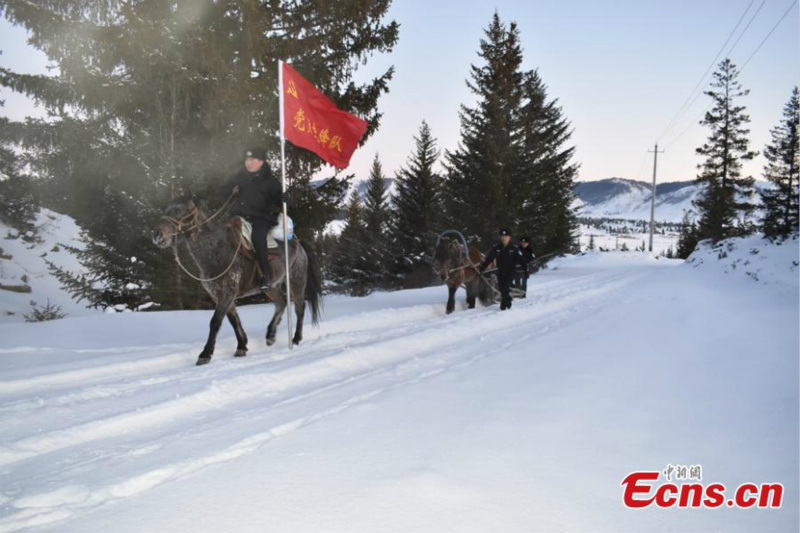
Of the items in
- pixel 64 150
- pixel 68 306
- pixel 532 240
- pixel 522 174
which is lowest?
pixel 68 306

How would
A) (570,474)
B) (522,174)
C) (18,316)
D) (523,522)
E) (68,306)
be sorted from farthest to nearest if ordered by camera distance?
(522,174) < (68,306) < (18,316) < (570,474) < (523,522)

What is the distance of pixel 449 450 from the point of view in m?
3.13

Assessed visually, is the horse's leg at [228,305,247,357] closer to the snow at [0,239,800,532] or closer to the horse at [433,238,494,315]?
the snow at [0,239,800,532]

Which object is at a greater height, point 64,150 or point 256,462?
point 64,150

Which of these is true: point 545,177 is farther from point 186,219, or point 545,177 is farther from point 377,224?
point 186,219

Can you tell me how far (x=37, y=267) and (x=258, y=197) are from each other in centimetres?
2057

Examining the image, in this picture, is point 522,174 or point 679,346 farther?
point 522,174

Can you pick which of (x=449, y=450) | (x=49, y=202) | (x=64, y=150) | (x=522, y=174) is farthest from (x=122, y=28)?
(x=522, y=174)

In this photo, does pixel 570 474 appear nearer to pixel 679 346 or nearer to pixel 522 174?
pixel 679 346

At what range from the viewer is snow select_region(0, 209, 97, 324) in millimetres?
15913

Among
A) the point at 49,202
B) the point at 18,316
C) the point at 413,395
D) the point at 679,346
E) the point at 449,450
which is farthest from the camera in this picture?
the point at 18,316

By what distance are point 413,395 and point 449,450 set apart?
3.91ft

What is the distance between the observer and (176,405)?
4059mm

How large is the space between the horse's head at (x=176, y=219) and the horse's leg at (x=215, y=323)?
105 centimetres
